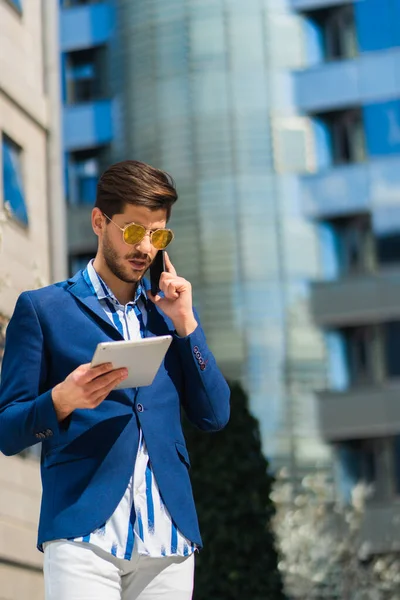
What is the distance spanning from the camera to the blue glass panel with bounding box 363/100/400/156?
96.6 feet

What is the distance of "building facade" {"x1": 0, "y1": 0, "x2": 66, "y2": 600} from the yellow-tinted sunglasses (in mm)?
5850

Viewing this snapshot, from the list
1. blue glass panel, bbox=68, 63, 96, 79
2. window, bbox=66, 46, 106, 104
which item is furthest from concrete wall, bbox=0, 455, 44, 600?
blue glass panel, bbox=68, 63, 96, 79

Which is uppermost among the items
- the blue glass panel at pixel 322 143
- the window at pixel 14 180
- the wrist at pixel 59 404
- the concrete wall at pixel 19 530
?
the blue glass panel at pixel 322 143

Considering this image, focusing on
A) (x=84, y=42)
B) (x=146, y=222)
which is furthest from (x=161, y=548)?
(x=84, y=42)

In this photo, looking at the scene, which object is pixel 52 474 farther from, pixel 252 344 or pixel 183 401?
pixel 252 344

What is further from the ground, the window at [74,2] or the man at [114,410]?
the window at [74,2]

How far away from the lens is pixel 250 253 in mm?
28594

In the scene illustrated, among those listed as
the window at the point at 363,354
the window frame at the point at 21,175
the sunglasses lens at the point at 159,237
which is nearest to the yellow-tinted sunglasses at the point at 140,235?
the sunglasses lens at the point at 159,237

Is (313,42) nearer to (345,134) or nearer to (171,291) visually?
(345,134)

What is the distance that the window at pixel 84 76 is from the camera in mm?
31547

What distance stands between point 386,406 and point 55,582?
26.2 m

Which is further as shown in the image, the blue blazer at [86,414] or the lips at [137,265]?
the lips at [137,265]

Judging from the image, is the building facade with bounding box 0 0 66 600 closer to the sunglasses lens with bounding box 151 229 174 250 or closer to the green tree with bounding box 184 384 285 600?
the green tree with bounding box 184 384 285 600

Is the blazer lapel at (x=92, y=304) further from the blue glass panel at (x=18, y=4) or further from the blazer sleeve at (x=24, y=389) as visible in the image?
the blue glass panel at (x=18, y=4)
